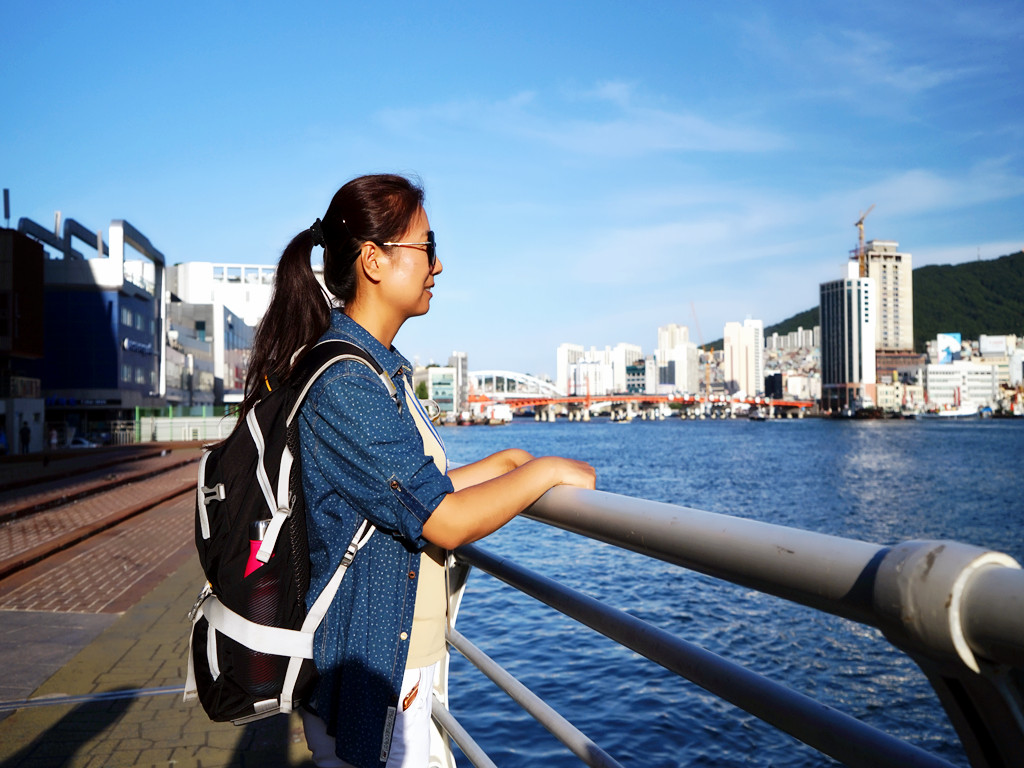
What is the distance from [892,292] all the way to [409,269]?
19576 cm

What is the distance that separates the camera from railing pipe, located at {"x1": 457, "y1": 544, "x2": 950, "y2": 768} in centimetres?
74

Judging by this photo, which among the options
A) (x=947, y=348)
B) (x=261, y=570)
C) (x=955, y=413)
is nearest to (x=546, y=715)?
(x=261, y=570)

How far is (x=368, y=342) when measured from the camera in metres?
1.54

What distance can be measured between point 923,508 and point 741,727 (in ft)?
77.2

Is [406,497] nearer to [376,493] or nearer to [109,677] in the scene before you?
[376,493]

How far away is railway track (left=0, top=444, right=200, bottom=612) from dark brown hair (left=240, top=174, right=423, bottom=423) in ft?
15.9

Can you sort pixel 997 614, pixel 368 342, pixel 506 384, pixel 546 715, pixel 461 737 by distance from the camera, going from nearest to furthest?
pixel 997 614
pixel 546 715
pixel 368 342
pixel 461 737
pixel 506 384

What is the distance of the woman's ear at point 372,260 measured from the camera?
160 centimetres

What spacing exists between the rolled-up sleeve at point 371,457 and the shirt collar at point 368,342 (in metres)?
0.18

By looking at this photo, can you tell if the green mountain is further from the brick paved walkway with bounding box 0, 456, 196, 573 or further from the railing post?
the railing post

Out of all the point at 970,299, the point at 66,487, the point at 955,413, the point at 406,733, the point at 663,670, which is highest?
the point at 970,299

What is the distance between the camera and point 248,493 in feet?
4.40

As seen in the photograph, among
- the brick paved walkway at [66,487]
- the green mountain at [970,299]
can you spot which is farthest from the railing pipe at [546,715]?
the green mountain at [970,299]

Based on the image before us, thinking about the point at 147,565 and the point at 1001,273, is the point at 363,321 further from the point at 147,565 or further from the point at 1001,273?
the point at 1001,273
